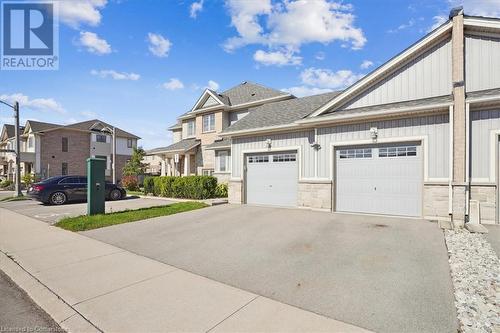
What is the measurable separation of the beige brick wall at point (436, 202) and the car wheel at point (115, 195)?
17.1 m

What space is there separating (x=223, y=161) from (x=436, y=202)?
13.9m

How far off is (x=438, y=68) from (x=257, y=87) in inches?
653

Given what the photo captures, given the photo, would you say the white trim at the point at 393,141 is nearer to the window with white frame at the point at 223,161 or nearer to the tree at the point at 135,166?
the window with white frame at the point at 223,161

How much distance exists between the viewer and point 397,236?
23.5 feet

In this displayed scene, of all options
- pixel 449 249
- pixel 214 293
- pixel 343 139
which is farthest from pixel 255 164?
pixel 214 293

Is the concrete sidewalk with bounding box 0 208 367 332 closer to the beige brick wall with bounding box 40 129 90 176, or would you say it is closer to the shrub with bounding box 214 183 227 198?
the shrub with bounding box 214 183 227 198

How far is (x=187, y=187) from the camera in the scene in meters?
17.1

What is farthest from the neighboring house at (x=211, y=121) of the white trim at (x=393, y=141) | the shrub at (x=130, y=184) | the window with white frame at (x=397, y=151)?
the window with white frame at (x=397, y=151)

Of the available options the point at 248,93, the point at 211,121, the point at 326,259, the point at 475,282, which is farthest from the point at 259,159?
the point at 248,93

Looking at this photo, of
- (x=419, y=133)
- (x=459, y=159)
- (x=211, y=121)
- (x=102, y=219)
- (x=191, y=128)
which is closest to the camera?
(x=459, y=159)

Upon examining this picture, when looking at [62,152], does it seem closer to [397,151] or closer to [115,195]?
[115,195]

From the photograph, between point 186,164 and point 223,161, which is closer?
point 223,161

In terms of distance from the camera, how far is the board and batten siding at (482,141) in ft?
27.1

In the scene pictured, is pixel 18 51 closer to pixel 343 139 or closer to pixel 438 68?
pixel 343 139
